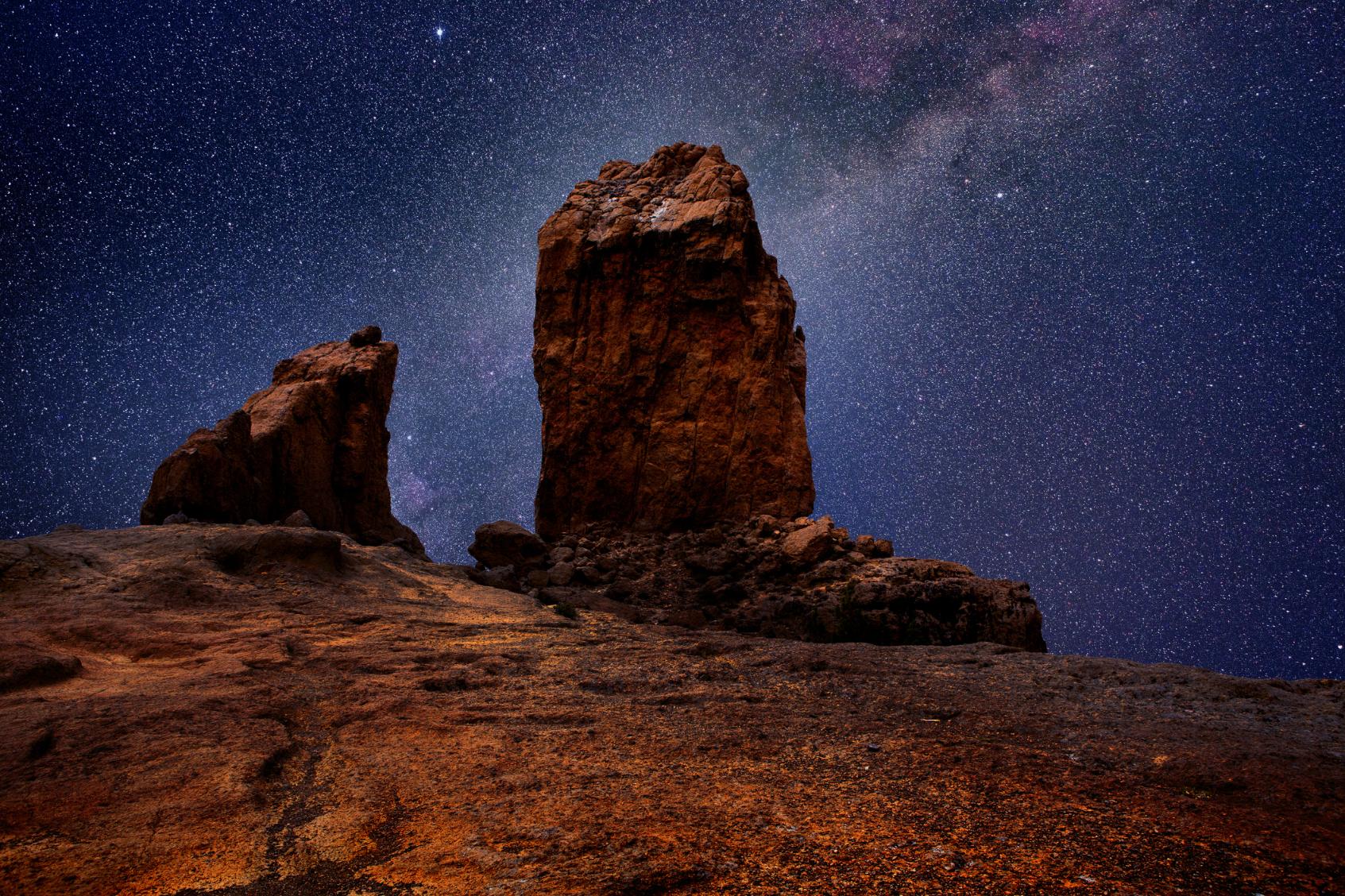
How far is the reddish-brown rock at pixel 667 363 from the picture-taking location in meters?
19.0

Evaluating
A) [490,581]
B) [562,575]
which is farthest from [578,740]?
[562,575]

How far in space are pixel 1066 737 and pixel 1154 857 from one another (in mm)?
1838

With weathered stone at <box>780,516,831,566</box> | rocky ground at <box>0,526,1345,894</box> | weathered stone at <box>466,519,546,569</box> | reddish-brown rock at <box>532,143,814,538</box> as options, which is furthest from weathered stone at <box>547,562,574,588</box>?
rocky ground at <box>0,526,1345,894</box>

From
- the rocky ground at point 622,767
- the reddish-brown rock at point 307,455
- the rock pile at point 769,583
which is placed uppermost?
the reddish-brown rock at point 307,455

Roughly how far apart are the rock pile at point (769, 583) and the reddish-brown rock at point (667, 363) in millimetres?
1372

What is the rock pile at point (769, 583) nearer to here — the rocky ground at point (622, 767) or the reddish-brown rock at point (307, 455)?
the reddish-brown rock at point (307, 455)

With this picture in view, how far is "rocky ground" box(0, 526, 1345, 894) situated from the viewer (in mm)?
2578

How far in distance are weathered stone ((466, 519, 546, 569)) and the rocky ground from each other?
34.3ft

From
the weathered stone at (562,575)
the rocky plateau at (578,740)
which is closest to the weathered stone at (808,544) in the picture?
the rocky plateau at (578,740)

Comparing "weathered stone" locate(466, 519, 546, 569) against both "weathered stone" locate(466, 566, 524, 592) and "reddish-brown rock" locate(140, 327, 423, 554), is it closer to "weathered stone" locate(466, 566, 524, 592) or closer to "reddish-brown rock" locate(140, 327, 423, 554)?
"reddish-brown rock" locate(140, 327, 423, 554)

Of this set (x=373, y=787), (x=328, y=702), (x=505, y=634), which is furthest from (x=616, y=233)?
(x=373, y=787)

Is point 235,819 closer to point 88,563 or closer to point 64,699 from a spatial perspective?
point 64,699

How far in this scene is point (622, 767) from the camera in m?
3.82

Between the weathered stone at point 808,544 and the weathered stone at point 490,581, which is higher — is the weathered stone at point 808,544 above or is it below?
above
